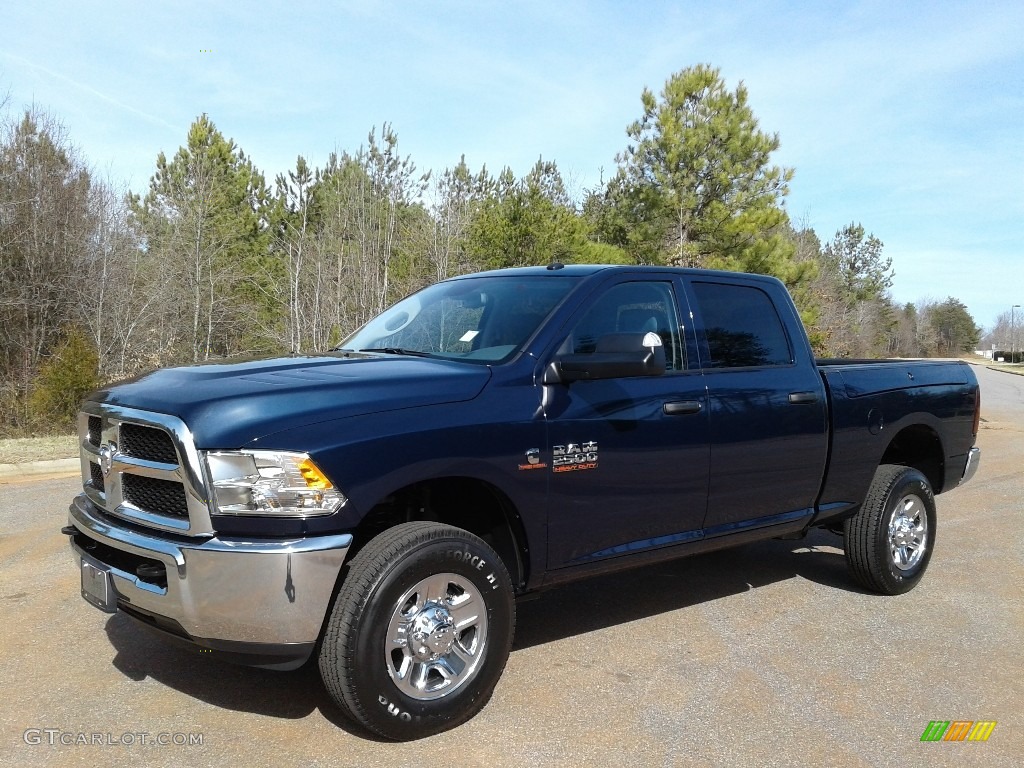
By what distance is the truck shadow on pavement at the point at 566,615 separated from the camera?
12.2 feet

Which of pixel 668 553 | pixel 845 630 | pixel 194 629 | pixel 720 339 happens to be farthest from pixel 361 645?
pixel 845 630

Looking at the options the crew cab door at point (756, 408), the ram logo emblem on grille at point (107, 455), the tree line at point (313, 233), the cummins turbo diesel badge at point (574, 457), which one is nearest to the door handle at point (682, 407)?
the crew cab door at point (756, 408)

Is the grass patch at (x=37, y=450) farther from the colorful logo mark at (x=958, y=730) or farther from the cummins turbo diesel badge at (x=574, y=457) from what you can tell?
the colorful logo mark at (x=958, y=730)

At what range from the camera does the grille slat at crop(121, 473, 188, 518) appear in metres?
3.16

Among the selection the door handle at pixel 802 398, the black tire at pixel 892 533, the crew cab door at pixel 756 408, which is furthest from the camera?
the black tire at pixel 892 533

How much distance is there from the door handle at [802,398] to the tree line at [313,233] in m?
18.8

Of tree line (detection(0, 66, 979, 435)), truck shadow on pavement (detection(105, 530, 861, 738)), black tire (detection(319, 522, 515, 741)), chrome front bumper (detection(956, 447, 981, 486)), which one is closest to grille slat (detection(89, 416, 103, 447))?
truck shadow on pavement (detection(105, 530, 861, 738))

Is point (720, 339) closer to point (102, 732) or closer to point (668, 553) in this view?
point (668, 553)

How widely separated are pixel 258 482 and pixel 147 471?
53 centimetres

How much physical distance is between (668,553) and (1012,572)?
336 centimetres

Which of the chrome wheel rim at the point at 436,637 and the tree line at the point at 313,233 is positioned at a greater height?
the tree line at the point at 313,233

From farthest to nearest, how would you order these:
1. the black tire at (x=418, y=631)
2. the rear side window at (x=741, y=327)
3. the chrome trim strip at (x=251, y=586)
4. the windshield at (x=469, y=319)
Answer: the rear side window at (x=741, y=327) → the windshield at (x=469, y=319) → the black tire at (x=418, y=631) → the chrome trim strip at (x=251, y=586)

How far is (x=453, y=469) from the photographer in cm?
343

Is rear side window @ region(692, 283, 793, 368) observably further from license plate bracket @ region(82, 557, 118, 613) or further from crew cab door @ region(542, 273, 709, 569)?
license plate bracket @ region(82, 557, 118, 613)
